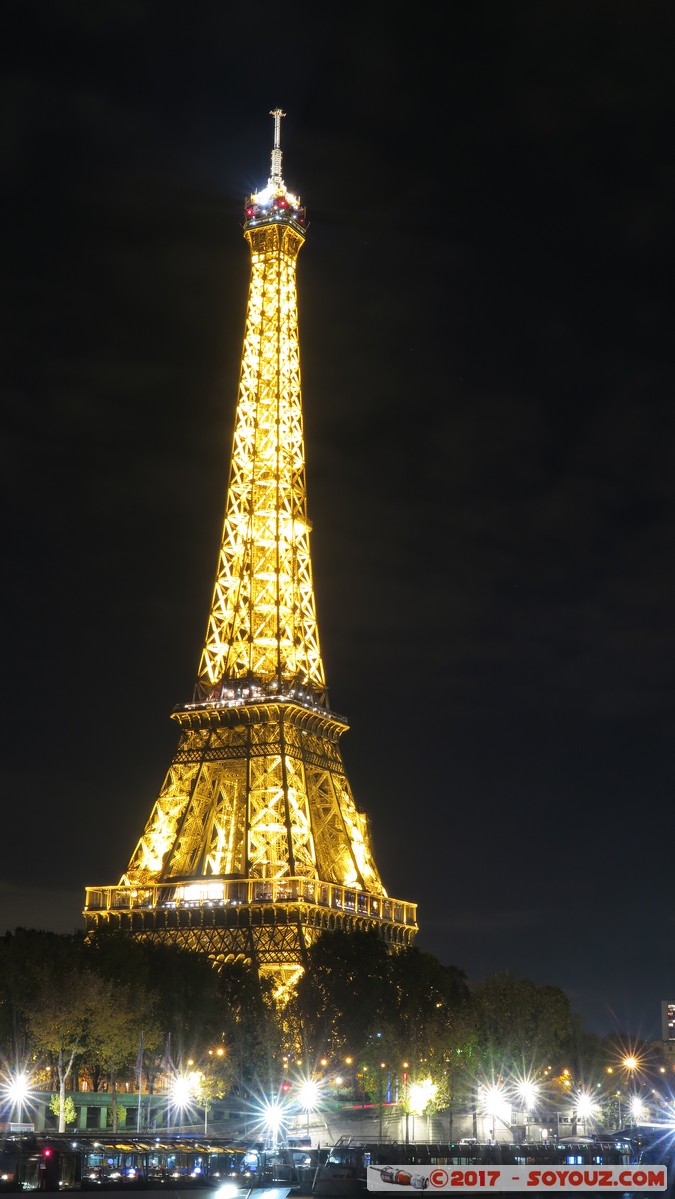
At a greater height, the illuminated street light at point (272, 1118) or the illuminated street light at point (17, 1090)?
the illuminated street light at point (17, 1090)

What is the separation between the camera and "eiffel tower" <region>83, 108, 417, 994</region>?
107188mm

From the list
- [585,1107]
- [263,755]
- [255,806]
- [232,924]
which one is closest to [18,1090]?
[232,924]

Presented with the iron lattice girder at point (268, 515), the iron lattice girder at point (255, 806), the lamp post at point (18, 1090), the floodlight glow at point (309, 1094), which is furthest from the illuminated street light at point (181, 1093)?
the iron lattice girder at point (268, 515)

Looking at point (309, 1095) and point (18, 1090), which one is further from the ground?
point (18, 1090)

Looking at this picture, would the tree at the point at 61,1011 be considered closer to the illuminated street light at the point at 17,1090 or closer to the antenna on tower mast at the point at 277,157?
the illuminated street light at the point at 17,1090

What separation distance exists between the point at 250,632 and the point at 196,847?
18.2 m

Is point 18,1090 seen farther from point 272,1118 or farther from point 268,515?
point 268,515

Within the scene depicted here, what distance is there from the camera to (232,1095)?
4045 inches

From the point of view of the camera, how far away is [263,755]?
11244 centimetres

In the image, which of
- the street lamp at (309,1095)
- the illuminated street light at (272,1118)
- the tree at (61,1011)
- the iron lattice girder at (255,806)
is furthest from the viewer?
the iron lattice girder at (255,806)

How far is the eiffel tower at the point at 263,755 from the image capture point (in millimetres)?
107188

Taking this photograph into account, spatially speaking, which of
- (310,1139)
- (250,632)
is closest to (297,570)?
(250,632)

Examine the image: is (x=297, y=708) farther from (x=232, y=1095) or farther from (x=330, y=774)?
(x=232, y=1095)

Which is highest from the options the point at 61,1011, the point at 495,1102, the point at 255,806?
the point at 255,806
